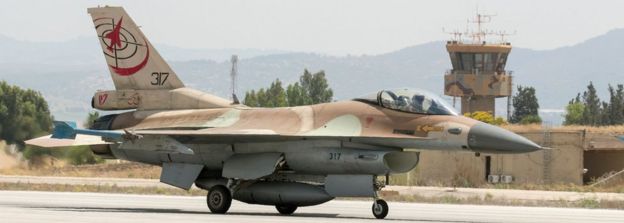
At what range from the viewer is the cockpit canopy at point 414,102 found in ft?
79.2

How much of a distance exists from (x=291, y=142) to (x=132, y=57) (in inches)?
190

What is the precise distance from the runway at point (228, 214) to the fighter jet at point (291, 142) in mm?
585

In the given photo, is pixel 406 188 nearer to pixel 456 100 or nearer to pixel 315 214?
pixel 315 214

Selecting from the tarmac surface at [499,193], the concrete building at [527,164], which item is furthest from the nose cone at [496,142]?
the concrete building at [527,164]

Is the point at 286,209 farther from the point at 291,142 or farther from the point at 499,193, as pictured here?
the point at 499,193

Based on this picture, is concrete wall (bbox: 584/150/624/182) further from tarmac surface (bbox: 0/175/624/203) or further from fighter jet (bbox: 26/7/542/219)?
fighter jet (bbox: 26/7/542/219)

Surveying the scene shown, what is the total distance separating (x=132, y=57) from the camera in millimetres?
27781

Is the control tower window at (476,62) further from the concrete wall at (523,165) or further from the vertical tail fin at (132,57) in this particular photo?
the vertical tail fin at (132,57)

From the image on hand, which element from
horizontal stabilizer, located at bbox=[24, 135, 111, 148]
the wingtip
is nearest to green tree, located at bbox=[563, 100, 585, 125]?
horizontal stabilizer, located at bbox=[24, 135, 111, 148]

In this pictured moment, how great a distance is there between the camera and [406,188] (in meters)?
37.8

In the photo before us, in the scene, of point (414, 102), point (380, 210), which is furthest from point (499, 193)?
point (380, 210)

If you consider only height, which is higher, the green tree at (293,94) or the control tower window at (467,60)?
the control tower window at (467,60)

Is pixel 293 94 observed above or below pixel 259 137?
above

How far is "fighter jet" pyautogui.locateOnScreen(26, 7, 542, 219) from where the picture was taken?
937 inches
